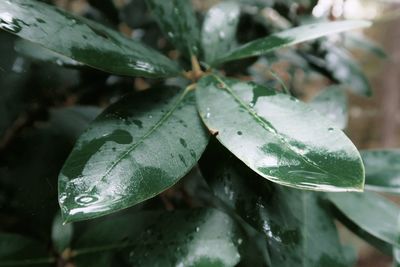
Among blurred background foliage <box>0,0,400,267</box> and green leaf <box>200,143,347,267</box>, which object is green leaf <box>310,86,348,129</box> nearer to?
blurred background foliage <box>0,0,400,267</box>

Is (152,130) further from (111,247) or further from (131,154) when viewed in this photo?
(111,247)

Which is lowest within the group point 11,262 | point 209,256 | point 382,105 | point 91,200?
point 382,105

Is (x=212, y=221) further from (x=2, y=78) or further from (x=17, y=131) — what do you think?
(x=17, y=131)

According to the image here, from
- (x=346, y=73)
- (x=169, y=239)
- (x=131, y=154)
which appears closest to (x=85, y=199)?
(x=131, y=154)

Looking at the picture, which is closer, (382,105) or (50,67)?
(50,67)

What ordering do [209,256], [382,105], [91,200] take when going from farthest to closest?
[382,105]
[209,256]
[91,200]

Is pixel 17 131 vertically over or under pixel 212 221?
under

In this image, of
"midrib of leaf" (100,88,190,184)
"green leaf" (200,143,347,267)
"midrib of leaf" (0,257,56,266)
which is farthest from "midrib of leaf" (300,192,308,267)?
"midrib of leaf" (0,257,56,266)

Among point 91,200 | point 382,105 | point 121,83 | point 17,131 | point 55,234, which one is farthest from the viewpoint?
point 382,105

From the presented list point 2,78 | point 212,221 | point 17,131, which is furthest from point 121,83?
point 212,221
